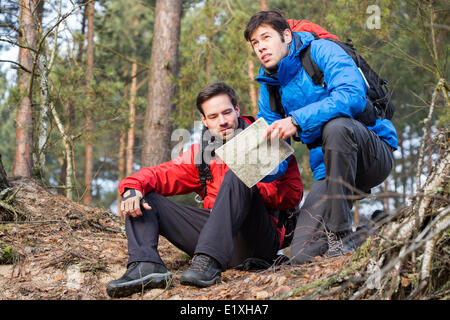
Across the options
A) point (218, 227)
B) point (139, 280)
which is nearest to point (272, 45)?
point (218, 227)

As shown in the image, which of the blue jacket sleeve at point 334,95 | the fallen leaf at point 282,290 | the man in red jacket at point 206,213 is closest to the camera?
the fallen leaf at point 282,290

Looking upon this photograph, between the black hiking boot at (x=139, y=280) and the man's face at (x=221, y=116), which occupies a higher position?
the man's face at (x=221, y=116)

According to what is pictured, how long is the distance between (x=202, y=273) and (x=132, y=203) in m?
0.66

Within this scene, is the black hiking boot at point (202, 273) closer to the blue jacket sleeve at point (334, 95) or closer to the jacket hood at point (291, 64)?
the blue jacket sleeve at point (334, 95)

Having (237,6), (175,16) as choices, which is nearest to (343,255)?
(175,16)

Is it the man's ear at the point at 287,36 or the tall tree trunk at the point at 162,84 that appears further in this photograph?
the tall tree trunk at the point at 162,84

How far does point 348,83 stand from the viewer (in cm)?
296

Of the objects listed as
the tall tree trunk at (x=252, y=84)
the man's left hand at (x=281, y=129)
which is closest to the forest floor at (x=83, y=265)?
the man's left hand at (x=281, y=129)

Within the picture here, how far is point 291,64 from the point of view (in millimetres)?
3293

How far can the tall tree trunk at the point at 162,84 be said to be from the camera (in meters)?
7.27

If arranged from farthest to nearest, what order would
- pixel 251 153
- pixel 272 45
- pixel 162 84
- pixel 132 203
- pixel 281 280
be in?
pixel 162 84
pixel 272 45
pixel 132 203
pixel 251 153
pixel 281 280

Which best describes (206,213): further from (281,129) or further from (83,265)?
(83,265)

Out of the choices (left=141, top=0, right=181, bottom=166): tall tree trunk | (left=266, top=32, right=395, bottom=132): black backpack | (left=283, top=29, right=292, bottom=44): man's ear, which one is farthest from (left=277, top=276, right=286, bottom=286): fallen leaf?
(left=141, top=0, right=181, bottom=166): tall tree trunk
